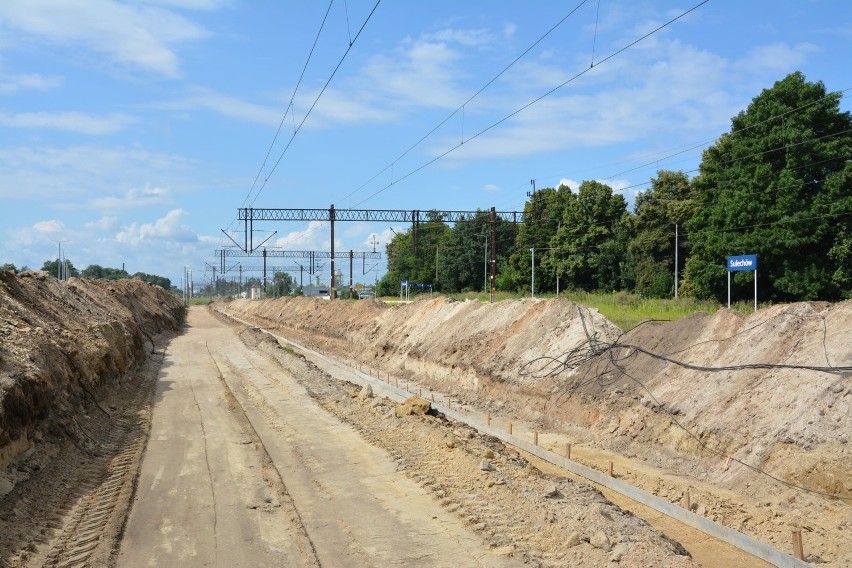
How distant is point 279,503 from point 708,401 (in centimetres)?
776

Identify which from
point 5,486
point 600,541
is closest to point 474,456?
point 600,541

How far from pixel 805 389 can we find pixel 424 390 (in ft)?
44.7

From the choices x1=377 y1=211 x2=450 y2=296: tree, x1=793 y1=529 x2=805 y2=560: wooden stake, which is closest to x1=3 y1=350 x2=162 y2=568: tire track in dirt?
x1=793 y1=529 x2=805 y2=560: wooden stake

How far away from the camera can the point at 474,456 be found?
11117mm

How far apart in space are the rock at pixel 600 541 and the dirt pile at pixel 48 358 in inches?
302

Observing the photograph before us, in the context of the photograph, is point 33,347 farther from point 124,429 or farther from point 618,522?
point 618,522

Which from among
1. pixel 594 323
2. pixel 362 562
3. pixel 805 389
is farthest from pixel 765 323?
pixel 362 562

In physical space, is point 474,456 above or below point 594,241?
below

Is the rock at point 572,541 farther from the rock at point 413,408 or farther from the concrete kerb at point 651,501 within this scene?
the rock at point 413,408

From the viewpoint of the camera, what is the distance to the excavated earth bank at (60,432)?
7789mm

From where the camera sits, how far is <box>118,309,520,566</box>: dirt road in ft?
23.8

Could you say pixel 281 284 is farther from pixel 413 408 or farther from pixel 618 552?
pixel 618 552

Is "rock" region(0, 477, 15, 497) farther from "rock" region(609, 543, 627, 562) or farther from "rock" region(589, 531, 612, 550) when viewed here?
"rock" region(609, 543, 627, 562)

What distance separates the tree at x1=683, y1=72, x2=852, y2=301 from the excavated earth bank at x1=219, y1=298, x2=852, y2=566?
69.1ft
